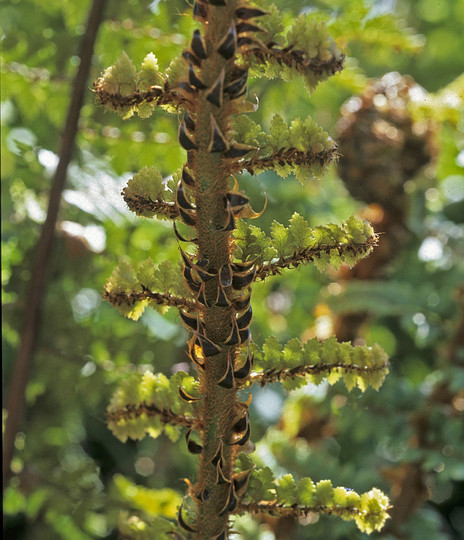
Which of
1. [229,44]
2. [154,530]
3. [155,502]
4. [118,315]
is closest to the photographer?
[229,44]

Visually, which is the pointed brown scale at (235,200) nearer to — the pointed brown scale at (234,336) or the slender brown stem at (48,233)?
the pointed brown scale at (234,336)

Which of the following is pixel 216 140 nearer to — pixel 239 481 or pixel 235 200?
pixel 235 200

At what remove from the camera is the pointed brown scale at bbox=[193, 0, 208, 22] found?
9.5 inches

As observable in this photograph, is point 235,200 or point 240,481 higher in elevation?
point 235,200

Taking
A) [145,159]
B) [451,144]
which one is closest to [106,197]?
[145,159]

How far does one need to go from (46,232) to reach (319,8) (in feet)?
0.92

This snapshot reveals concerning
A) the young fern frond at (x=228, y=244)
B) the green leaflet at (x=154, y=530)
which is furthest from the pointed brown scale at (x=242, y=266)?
the green leaflet at (x=154, y=530)

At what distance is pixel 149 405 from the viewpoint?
311mm

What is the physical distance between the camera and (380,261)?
735 mm

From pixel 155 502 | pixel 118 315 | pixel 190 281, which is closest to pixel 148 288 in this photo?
pixel 190 281

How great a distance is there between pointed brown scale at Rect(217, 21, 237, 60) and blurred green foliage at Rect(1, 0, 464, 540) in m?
0.30

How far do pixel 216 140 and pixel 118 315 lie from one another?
0.44m

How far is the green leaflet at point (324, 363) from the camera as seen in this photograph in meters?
0.29

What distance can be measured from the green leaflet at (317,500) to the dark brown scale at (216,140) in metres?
0.15
